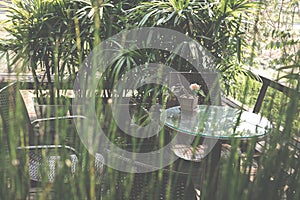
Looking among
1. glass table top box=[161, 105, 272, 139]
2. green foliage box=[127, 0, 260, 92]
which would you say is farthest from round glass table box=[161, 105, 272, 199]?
green foliage box=[127, 0, 260, 92]

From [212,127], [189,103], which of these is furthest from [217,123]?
[189,103]

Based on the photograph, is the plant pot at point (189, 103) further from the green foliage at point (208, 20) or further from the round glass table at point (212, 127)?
the green foliage at point (208, 20)

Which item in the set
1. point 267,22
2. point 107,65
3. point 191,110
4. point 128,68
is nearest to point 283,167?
point 191,110

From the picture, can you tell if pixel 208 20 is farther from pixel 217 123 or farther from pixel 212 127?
pixel 212 127

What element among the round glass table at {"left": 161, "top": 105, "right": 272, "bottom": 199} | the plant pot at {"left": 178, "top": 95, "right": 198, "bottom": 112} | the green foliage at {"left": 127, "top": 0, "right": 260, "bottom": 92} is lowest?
the round glass table at {"left": 161, "top": 105, "right": 272, "bottom": 199}

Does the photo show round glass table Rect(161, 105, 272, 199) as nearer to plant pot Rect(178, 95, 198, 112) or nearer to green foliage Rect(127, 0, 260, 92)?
plant pot Rect(178, 95, 198, 112)

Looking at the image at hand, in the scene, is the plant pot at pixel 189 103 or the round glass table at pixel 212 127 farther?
the plant pot at pixel 189 103

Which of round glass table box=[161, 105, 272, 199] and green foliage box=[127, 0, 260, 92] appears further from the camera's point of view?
green foliage box=[127, 0, 260, 92]

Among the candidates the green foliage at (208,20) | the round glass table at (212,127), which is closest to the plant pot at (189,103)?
the round glass table at (212,127)

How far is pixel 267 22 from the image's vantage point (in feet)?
14.6

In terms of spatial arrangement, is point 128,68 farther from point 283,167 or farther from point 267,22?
point 267,22

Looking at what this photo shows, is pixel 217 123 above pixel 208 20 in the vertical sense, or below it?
below

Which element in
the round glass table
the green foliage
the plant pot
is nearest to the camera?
the round glass table

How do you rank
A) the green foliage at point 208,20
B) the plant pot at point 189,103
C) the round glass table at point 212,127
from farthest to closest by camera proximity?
1. the green foliage at point 208,20
2. the plant pot at point 189,103
3. the round glass table at point 212,127
